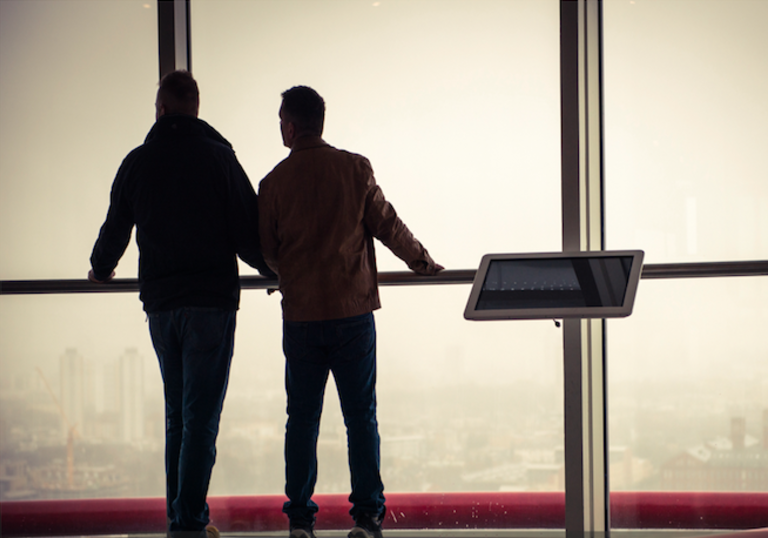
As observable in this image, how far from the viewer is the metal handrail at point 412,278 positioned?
6.32 feet

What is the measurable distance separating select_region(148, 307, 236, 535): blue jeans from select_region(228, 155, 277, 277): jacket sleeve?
184mm

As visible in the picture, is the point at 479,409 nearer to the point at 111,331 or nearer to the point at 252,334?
the point at 252,334

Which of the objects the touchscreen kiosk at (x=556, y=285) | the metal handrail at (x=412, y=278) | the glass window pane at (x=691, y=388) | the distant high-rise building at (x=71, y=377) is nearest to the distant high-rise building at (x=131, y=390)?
the distant high-rise building at (x=71, y=377)

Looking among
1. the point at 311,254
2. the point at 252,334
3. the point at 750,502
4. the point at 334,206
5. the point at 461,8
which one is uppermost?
the point at 461,8

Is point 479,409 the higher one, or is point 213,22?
point 213,22

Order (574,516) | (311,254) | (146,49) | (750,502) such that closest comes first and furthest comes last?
(311,254), (574,516), (750,502), (146,49)

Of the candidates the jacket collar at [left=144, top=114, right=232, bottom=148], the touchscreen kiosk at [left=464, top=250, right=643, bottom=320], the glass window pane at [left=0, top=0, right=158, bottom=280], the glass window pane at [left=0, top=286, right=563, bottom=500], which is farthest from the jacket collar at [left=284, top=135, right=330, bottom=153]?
the glass window pane at [left=0, top=0, right=158, bottom=280]

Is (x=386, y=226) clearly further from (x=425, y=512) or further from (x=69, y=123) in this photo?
(x=69, y=123)

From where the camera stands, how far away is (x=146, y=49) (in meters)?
2.62

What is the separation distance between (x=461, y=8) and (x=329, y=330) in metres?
1.50

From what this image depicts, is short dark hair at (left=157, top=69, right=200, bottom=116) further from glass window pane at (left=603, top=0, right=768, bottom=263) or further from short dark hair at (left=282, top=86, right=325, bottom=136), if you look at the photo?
glass window pane at (left=603, top=0, right=768, bottom=263)

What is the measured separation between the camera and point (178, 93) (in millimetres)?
1851

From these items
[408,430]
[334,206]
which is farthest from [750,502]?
[334,206]

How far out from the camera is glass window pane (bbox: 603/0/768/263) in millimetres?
2432
